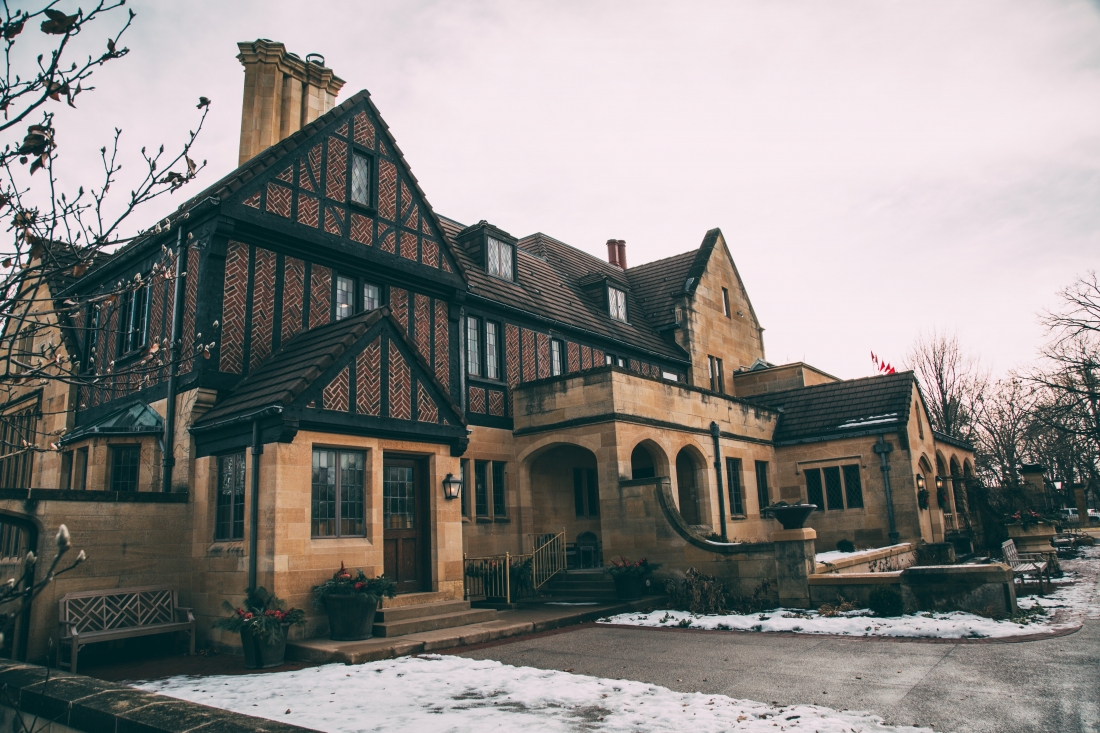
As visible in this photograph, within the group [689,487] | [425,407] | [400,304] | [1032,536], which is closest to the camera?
[425,407]

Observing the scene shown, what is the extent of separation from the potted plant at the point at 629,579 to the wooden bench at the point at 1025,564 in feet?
25.4

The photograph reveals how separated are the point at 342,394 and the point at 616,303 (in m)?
15.7

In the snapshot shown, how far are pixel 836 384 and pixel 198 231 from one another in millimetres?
20284

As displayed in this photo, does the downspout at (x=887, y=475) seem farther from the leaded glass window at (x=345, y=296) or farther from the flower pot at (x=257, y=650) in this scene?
the flower pot at (x=257, y=650)

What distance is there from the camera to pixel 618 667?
962 cm

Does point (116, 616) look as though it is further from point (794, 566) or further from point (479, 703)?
point (794, 566)

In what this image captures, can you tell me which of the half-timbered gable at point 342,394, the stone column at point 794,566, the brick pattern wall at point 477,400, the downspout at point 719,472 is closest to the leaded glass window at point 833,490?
the downspout at point 719,472

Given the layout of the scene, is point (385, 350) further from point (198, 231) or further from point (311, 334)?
point (198, 231)

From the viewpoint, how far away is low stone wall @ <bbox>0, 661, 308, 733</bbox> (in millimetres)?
4098

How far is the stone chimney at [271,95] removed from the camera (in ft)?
60.1

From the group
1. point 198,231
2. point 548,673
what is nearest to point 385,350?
point 198,231

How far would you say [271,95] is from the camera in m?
18.6

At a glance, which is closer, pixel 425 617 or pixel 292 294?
pixel 425 617

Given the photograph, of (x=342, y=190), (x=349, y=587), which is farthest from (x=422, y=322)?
(x=349, y=587)
